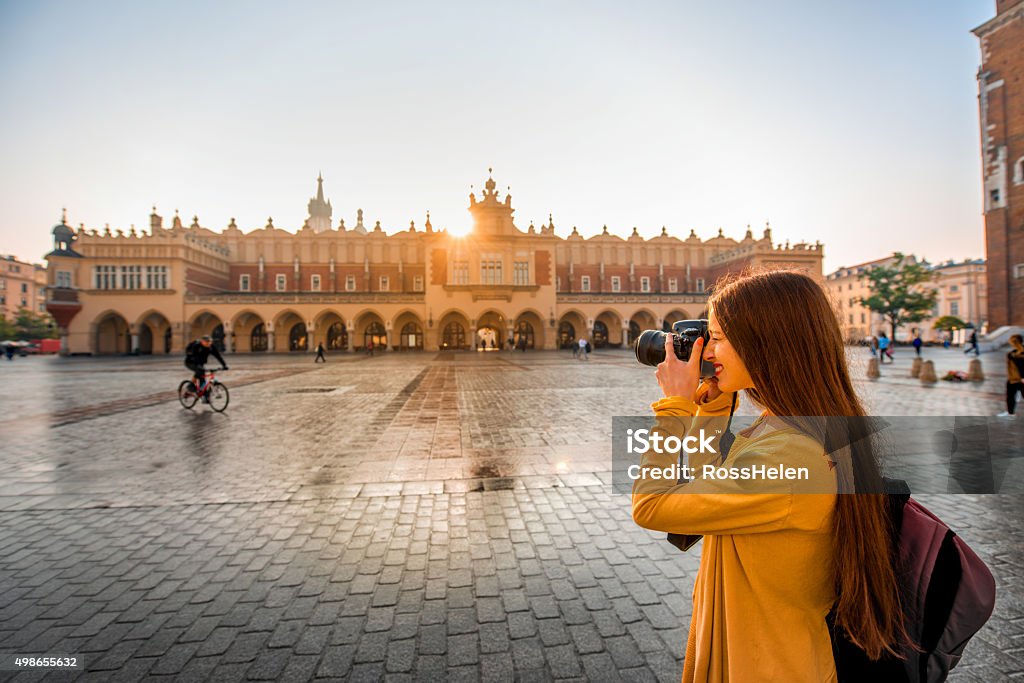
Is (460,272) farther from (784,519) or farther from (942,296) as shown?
(942,296)

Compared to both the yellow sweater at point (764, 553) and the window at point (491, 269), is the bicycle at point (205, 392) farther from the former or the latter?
the window at point (491, 269)

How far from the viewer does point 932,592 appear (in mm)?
978

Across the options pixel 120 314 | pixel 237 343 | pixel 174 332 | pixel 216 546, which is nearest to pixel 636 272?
pixel 237 343

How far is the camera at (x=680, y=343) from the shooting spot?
1.40 meters

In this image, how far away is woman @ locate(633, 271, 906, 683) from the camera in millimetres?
1069

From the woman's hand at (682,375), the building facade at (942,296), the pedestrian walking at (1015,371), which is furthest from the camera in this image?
the building facade at (942,296)

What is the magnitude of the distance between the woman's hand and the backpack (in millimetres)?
499

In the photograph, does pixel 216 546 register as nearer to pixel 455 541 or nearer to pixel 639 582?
pixel 455 541

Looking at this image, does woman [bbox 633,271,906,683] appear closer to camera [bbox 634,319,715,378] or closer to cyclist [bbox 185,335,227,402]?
camera [bbox 634,319,715,378]

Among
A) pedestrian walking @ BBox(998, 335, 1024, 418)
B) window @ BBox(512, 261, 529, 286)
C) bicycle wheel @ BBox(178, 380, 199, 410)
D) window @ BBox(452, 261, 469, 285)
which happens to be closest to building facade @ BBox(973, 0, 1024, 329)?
pedestrian walking @ BBox(998, 335, 1024, 418)

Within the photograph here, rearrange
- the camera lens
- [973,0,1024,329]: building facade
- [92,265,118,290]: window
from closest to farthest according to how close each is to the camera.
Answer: the camera lens, [973,0,1024,329]: building facade, [92,265,118,290]: window

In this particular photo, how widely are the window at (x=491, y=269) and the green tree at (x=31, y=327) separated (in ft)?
172

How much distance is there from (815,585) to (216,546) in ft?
13.3

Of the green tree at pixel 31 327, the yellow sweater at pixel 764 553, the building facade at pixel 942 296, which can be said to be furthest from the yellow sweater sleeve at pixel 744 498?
the green tree at pixel 31 327
